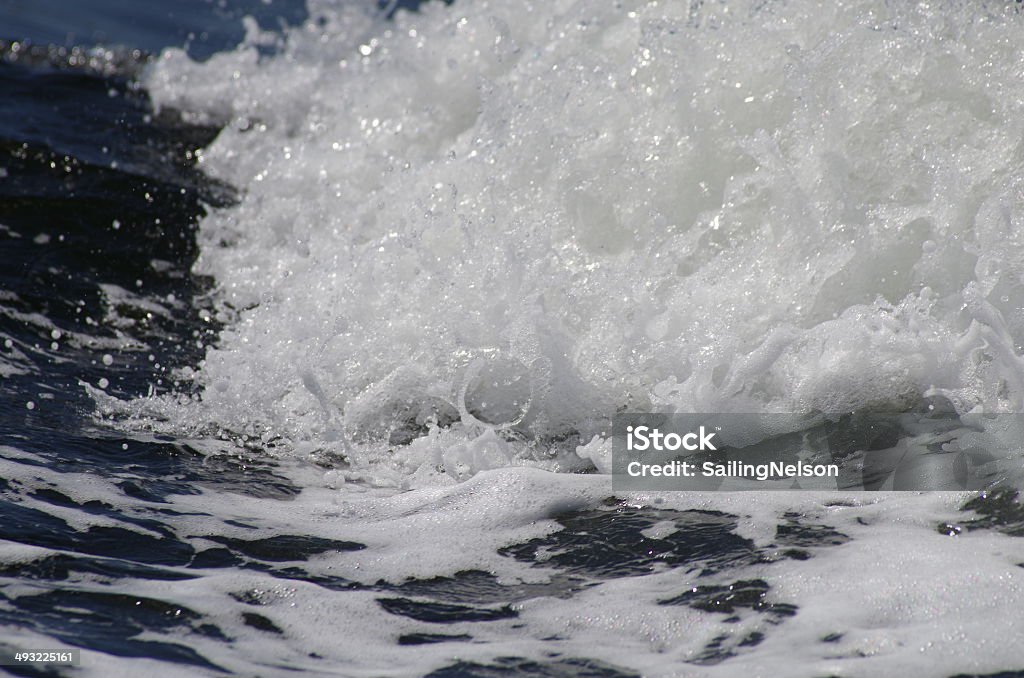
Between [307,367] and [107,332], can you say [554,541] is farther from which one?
[107,332]

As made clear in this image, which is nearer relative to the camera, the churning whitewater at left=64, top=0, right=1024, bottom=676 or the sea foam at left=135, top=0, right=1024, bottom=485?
the churning whitewater at left=64, top=0, right=1024, bottom=676

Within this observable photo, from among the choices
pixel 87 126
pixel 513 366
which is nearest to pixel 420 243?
pixel 513 366

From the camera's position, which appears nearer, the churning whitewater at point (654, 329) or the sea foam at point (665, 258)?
the churning whitewater at point (654, 329)

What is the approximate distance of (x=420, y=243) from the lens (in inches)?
158

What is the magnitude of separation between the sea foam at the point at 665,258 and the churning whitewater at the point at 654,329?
0.5 inches

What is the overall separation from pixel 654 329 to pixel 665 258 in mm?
438

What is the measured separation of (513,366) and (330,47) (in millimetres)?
4307

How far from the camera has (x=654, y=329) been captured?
334 cm

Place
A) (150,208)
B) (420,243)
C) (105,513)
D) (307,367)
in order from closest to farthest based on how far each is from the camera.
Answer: (105,513) < (307,367) < (420,243) < (150,208)

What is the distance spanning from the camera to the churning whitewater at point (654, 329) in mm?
2234

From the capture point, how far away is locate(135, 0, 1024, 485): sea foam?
3084mm

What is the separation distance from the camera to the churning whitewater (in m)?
2.23

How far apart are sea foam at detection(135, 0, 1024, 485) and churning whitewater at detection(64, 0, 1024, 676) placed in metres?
0.01

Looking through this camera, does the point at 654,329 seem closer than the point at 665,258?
Yes
